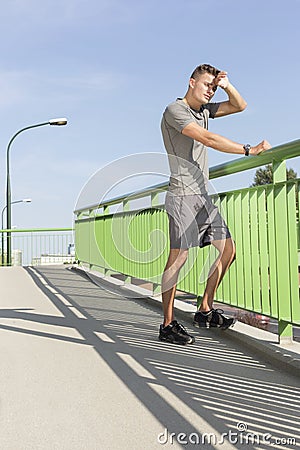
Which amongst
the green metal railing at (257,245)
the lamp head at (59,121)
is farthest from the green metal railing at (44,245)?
the green metal railing at (257,245)

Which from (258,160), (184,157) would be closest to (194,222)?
(184,157)

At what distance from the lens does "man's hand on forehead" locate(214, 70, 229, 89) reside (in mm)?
4801

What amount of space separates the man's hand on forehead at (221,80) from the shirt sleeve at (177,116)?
328 millimetres

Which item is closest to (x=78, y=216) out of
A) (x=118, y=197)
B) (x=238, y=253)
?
(x=118, y=197)

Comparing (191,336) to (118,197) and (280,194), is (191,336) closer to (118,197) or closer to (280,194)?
(280,194)

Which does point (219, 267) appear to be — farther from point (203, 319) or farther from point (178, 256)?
point (203, 319)

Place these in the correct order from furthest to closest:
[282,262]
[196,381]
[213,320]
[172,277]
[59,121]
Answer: [59,121], [213,320], [172,277], [282,262], [196,381]

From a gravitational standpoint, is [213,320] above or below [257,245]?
below

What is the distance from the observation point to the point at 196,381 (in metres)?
3.59

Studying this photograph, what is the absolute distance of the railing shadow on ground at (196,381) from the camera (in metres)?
2.72

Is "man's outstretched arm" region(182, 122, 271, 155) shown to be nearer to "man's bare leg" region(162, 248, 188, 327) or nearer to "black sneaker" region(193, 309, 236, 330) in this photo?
"man's bare leg" region(162, 248, 188, 327)

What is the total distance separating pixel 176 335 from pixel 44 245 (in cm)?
1398

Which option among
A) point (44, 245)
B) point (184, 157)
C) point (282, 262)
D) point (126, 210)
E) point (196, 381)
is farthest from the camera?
point (44, 245)

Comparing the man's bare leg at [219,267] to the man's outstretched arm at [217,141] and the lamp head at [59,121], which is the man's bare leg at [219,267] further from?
the lamp head at [59,121]
